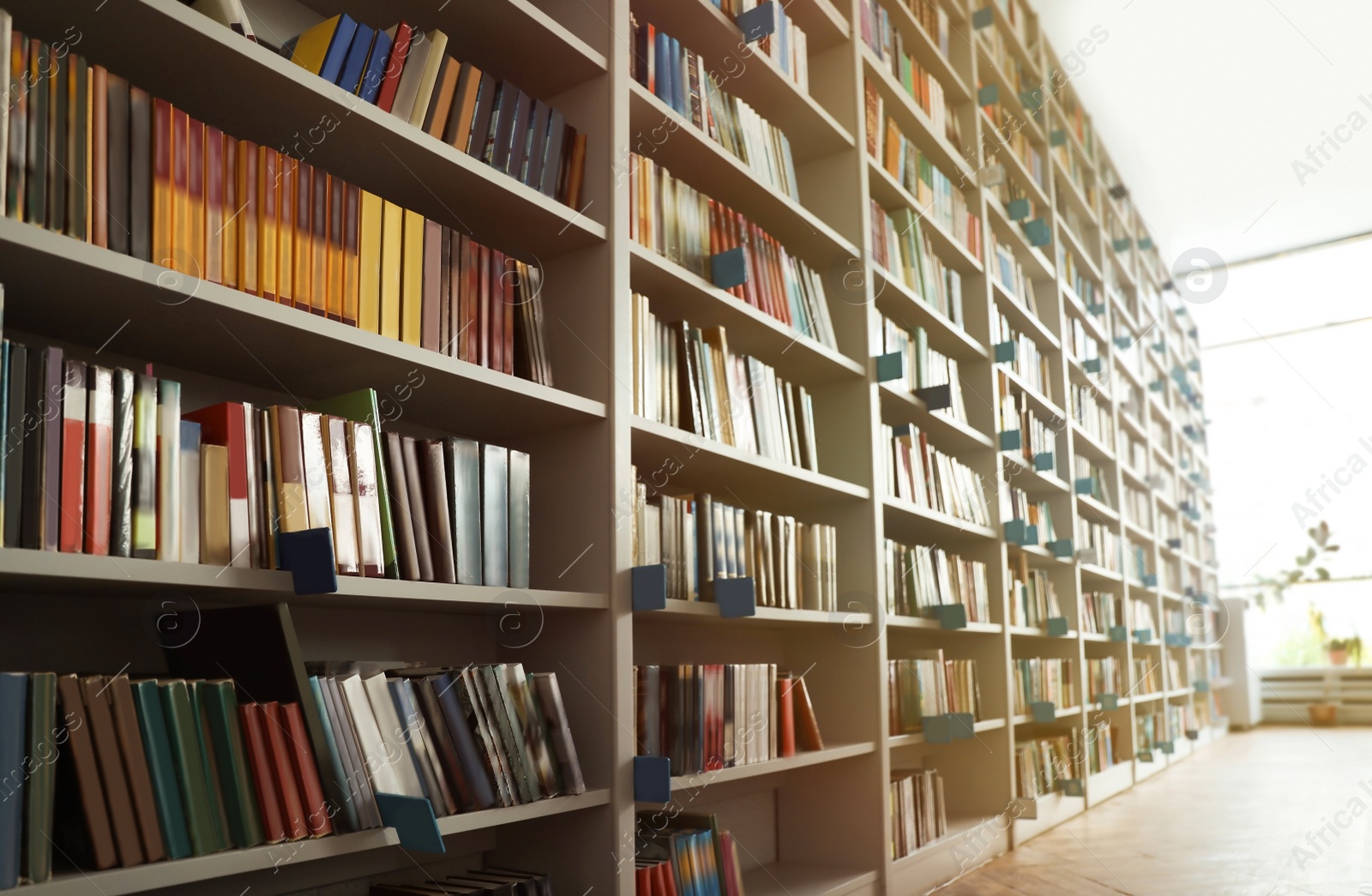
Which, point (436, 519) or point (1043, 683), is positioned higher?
point (436, 519)

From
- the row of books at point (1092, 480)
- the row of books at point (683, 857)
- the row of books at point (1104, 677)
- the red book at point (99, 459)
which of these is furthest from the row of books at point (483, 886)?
the row of books at point (1092, 480)

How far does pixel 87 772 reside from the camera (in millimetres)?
1062

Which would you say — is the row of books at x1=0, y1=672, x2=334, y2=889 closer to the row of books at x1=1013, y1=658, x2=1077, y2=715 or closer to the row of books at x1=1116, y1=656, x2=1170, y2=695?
the row of books at x1=1013, y1=658, x2=1077, y2=715

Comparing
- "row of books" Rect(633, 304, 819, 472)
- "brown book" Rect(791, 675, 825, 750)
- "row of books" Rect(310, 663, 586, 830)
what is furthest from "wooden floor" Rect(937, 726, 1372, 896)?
"row of books" Rect(310, 663, 586, 830)

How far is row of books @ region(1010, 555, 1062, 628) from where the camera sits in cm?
392

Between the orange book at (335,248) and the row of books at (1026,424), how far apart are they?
2856mm

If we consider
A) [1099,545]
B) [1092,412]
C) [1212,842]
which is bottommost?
[1212,842]

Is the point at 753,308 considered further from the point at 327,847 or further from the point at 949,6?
the point at 949,6

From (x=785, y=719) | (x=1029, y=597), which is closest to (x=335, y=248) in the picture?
(x=785, y=719)

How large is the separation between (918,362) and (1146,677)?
12.0ft

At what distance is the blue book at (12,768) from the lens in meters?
0.99

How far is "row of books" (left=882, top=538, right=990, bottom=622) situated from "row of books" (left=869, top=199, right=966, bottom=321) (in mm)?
832

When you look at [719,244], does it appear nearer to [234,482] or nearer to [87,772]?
[234,482]

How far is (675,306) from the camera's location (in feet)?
7.56
